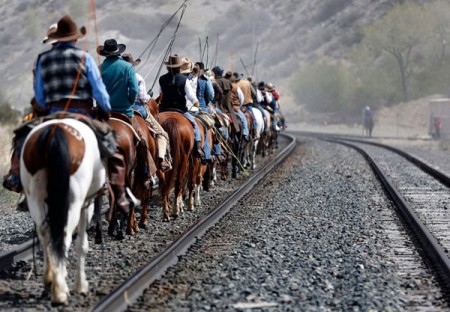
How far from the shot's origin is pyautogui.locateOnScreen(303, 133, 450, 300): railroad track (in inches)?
438

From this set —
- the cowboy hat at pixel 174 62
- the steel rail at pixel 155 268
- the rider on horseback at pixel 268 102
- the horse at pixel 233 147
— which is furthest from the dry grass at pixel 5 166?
the rider on horseback at pixel 268 102

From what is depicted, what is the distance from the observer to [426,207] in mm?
17250

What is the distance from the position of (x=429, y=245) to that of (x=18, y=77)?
9381 cm

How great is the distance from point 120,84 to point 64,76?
Answer: 3.22 metres

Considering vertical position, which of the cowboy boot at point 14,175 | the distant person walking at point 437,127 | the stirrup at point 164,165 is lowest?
the distant person walking at point 437,127

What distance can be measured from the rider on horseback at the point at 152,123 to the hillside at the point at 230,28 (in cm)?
8883

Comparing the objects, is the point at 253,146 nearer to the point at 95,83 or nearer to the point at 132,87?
the point at 132,87

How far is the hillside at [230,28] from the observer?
113062 mm

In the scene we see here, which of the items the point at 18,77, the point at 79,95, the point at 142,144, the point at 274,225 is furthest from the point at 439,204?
the point at 18,77

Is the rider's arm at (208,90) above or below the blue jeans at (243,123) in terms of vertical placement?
above

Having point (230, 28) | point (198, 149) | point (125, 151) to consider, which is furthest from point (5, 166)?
point (230, 28)

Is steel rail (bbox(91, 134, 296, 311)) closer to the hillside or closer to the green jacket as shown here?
the green jacket

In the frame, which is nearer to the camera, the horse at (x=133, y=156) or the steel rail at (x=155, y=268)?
the steel rail at (x=155, y=268)

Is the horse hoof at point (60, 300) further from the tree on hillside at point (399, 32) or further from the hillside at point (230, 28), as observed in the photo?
the hillside at point (230, 28)
